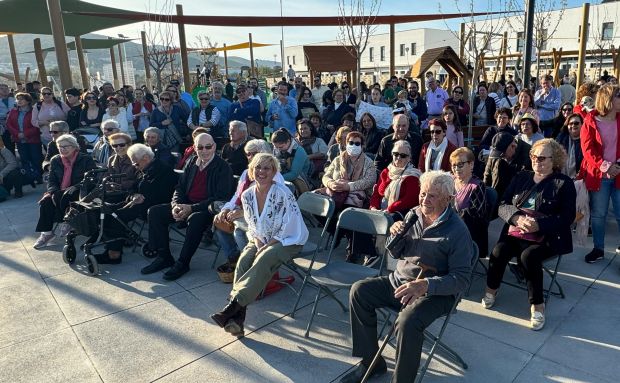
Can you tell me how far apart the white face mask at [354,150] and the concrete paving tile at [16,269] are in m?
3.79

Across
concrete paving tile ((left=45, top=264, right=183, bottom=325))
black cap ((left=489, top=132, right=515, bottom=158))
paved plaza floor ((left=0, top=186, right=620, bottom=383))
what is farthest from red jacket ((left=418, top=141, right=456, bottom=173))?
concrete paving tile ((left=45, top=264, right=183, bottom=325))

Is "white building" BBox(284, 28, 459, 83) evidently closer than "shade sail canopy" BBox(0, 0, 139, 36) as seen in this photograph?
No

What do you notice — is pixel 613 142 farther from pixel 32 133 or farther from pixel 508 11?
pixel 32 133

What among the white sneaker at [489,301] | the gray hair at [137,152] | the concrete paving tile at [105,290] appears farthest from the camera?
the gray hair at [137,152]

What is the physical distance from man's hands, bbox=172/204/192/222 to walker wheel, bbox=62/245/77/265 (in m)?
1.44

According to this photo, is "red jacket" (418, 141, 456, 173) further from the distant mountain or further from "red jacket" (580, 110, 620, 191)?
the distant mountain

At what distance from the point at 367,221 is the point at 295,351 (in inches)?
49.2

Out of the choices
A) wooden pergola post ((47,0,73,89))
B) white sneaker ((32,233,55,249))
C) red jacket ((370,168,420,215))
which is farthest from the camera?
wooden pergola post ((47,0,73,89))

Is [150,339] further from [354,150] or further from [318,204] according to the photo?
[354,150]

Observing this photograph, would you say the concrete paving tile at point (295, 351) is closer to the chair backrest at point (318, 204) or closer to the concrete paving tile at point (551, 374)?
the chair backrest at point (318, 204)

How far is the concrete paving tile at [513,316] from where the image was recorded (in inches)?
134

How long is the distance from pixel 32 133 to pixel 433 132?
793 cm

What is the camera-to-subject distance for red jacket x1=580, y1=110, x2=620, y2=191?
4457 millimetres

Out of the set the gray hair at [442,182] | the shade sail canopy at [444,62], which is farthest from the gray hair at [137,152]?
the shade sail canopy at [444,62]
